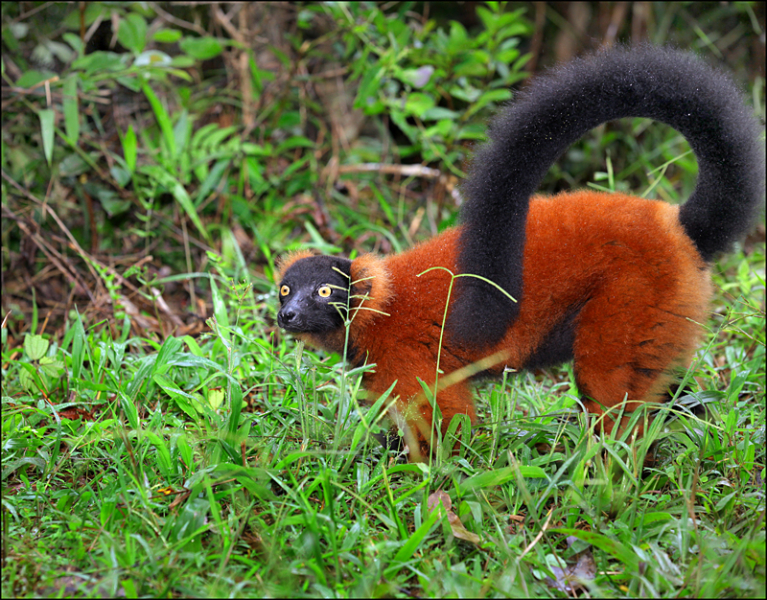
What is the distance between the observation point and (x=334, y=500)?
8.29ft

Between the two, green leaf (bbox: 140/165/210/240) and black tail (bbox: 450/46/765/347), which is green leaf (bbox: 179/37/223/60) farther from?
black tail (bbox: 450/46/765/347)

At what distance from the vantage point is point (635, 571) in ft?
7.02

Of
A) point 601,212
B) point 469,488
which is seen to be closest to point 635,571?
point 469,488

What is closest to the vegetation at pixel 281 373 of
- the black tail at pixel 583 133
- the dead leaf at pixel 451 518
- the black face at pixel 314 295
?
the dead leaf at pixel 451 518

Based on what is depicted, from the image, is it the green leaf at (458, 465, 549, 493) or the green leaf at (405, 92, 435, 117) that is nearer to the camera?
the green leaf at (458, 465, 549, 493)

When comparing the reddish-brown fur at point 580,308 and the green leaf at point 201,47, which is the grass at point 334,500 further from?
the green leaf at point 201,47

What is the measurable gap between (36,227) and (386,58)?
293 cm

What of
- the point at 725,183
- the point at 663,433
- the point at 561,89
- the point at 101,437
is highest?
the point at 561,89

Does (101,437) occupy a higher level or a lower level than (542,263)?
lower

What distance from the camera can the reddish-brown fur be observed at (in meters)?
2.68

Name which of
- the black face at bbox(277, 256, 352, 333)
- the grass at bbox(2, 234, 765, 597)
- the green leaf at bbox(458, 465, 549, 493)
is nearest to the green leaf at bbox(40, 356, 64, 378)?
the grass at bbox(2, 234, 765, 597)

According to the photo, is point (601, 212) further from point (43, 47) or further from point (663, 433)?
point (43, 47)

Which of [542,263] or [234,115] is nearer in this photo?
[542,263]

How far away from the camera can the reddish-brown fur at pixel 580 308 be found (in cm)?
268
